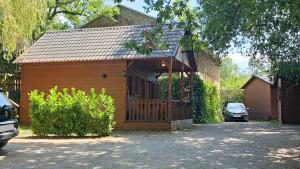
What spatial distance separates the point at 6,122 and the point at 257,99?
125 ft

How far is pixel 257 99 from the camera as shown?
1788 inches

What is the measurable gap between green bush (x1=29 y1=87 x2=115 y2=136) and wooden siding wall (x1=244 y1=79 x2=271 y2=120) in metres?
30.4

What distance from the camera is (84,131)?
15859mm

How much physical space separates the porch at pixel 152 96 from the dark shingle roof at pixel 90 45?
0.86 meters

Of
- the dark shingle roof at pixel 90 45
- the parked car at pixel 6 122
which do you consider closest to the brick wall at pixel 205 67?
the dark shingle roof at pixel 90 45

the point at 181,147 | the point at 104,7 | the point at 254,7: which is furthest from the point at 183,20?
the point at 104,7

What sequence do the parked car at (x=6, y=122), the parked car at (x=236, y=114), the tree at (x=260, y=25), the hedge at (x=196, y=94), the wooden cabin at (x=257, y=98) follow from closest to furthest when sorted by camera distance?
1. the parked car at (x=6, y=122)
2. the tree at (x=260, y=25)
3. the hedge at (x=196, y=94)
4. the parked car at (x=236, y=114)
5. the wooden cabin at (x=257, y=98)

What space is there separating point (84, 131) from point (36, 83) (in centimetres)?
708

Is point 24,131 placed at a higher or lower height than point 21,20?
lower

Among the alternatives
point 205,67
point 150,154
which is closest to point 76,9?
point 205,67

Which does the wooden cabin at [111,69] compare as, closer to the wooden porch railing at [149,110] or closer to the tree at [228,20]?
the wooden porch railing at [149,110]

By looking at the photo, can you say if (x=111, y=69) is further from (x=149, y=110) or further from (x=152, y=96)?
(x=152, y=96)

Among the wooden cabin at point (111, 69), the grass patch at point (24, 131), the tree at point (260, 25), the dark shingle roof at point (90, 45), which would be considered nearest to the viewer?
the tree at point (260, 25)

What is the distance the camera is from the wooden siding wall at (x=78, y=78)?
20250mm
